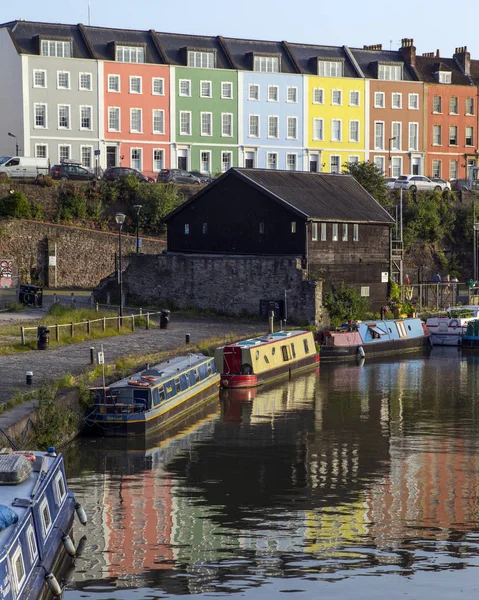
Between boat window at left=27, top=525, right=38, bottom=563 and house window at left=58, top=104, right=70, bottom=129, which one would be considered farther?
house window at left=58, top=104, right=70, bottom=129

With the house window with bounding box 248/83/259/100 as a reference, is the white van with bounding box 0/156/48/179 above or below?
below

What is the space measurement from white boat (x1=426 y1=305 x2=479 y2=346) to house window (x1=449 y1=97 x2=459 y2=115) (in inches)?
1246

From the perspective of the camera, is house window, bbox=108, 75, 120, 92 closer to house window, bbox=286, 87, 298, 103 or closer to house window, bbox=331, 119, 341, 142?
house window, bbox=286, 87, 298, 103

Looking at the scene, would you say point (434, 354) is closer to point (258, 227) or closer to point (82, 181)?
point (258, 227)

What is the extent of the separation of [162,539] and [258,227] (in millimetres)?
31770

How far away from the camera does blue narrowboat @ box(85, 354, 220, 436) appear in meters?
28.9

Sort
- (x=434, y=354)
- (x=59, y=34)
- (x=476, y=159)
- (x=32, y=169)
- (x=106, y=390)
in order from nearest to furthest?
(x=106, y=390)
(x=434, y=354)
(x=32, y=169)
(x=59, y=34)
(x=476, y=159)

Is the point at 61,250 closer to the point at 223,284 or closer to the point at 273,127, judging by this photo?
the point at 223,284

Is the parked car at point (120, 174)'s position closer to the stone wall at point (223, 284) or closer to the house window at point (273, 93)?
the house window at point (273, 93)

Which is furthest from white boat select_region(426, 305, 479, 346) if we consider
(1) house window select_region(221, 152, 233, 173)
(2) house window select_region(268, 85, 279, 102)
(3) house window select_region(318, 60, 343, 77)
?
(3) house window select_region(318, 60, 343, 77)

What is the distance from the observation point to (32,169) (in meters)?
65.6

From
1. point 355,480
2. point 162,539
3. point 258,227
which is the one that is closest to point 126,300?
point 258,227

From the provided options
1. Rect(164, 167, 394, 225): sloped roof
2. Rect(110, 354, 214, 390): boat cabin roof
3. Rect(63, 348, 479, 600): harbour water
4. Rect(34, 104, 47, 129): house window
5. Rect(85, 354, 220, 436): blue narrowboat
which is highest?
Rect(34, 104, 47, 129): house window

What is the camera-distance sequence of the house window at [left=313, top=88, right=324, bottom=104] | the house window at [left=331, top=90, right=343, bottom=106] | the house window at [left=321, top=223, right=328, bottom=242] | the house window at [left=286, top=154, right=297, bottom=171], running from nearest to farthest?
the house window at [left=321, top=223, right=328, bottom=242] → the house window at [left=286, top=154, right=297, bottom=171] → the house window at [left=313, top=88, right=324, bottom=104] → the house window at [left=331, top=90, right=343, bottom=106]
